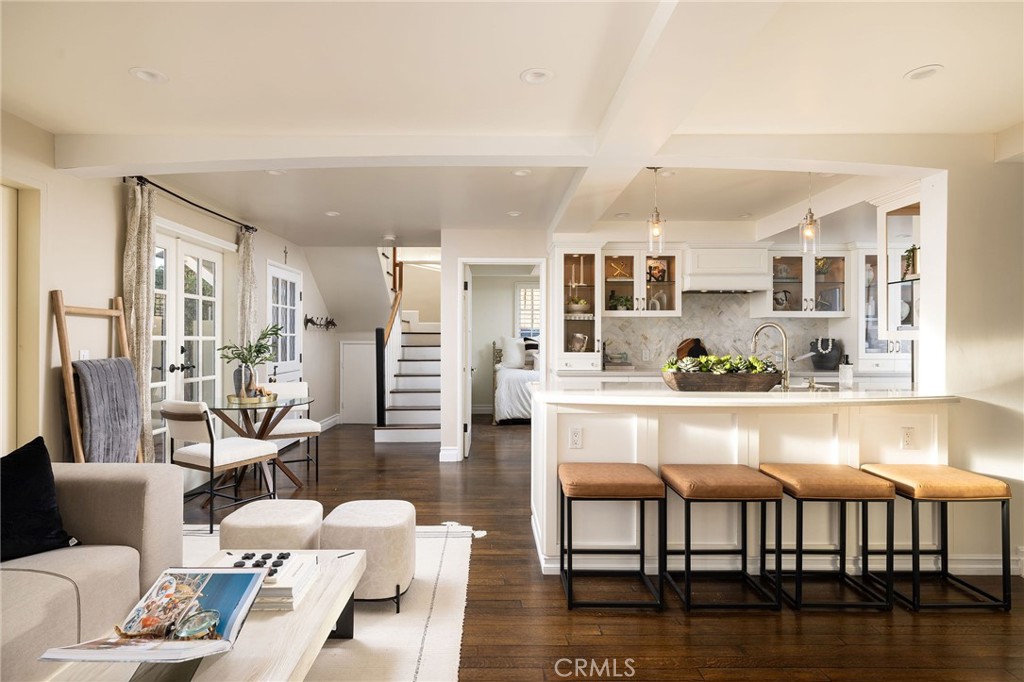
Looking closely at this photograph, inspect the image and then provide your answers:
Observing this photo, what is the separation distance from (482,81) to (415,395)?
5436 mm

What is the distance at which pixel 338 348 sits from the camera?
8.16 m

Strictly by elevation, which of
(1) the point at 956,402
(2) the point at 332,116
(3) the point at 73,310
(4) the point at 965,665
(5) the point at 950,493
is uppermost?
(2) the point at 332,116

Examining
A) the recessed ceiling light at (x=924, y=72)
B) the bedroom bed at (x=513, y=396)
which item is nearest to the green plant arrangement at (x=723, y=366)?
the recessed ceiling light at (x=924, y=72)

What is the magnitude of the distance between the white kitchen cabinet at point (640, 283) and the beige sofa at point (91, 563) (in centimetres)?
441

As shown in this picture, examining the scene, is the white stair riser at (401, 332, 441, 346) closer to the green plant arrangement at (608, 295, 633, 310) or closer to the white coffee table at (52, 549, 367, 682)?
the green plant arrangement at (608, 295, 633, 310)

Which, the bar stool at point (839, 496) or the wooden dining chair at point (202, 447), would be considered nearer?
the bar stool at point (839, 496)

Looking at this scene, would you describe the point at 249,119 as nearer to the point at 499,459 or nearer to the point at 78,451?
the point at 78,451

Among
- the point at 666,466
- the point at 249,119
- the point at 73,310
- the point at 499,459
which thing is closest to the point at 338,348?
the point at 499,459

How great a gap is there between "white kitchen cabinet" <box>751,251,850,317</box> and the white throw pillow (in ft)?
11.7

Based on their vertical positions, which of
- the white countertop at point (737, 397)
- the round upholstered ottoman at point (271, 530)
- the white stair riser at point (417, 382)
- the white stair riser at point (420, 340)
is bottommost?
the round upholstered ottoman at point (271, 530)

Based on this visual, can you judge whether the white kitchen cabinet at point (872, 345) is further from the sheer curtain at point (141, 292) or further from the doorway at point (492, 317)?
the sheer curtain at point (141, 292)

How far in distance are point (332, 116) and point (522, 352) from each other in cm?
600

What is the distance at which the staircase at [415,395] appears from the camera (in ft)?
22.0

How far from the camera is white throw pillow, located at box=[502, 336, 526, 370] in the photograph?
8.55 meters
